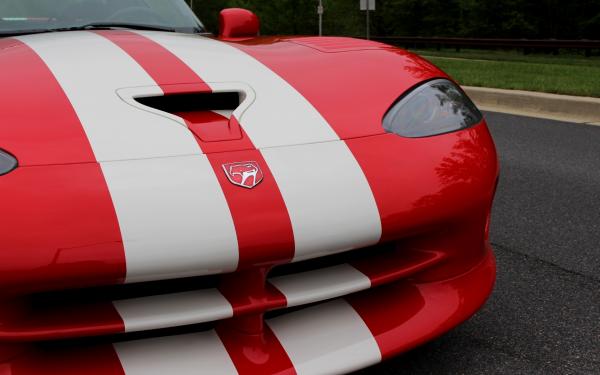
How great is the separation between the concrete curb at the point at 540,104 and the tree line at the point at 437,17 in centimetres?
2877

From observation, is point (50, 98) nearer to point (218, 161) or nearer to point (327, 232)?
point (218, 161)

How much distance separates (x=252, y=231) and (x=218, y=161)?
0.20 m

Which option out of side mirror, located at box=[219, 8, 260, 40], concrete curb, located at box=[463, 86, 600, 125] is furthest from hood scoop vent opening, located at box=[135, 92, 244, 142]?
concrete curb, located at box=[463, 86, 600, 125]

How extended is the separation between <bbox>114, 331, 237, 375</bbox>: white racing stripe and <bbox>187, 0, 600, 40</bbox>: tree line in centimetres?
3648

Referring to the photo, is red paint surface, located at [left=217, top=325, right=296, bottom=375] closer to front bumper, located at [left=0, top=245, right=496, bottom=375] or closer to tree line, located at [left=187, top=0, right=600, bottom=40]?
front bumper, located at [left=0, top=245, right=496, bottom=375]

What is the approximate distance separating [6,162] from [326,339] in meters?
0.82

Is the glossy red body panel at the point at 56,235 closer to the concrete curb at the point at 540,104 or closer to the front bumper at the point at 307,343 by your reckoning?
the front bumper at the point at 307,343

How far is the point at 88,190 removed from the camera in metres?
1.56

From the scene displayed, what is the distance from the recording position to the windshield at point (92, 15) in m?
2.76

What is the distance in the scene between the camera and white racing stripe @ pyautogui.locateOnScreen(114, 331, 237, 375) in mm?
1604

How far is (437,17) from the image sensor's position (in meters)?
44.4

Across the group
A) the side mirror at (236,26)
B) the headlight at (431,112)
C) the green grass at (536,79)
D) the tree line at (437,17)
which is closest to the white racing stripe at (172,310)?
the headlight at (431,112)

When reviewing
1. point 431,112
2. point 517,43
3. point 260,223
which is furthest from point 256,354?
point 517,43

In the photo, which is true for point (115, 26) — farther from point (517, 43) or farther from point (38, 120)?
point (517, 43)
